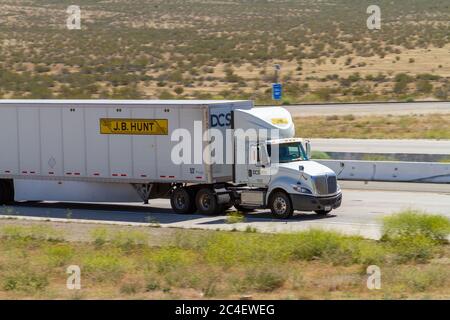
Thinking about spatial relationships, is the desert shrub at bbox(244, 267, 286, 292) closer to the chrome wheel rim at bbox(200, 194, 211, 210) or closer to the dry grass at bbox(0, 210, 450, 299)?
the dry grass at bbox(0, 210, 450, 299)

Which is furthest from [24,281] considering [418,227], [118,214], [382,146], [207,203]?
[382,146]

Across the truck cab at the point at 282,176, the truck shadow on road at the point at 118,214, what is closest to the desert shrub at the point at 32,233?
the truck shadow on road at the point at 118,214

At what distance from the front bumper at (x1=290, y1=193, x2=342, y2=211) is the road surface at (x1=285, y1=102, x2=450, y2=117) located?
29.8 metres

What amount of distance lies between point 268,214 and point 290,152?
1.84 m

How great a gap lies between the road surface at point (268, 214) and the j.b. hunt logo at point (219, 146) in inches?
61.6

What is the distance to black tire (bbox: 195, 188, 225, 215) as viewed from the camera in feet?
88.3

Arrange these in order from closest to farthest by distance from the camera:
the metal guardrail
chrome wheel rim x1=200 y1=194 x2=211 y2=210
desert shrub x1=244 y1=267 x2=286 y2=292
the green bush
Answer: desert shrub x1=244 y1=267 x2=286 y2=292
the green bush
chrome wheel rim x1=200 y1=194 x2=211 y2=210
the metal guardrail

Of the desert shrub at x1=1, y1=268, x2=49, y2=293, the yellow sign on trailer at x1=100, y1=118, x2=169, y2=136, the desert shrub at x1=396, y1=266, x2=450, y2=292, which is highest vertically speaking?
the yellow sign on trailer at x1=100, y1=118, x2=169, y2=136

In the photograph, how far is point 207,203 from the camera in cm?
2714

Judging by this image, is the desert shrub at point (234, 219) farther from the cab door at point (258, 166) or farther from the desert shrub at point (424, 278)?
the desert shrub at point (424, 278)

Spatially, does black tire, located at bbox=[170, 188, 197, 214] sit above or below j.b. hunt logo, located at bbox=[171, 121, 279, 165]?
below

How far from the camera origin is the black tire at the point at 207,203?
2692 centimetres

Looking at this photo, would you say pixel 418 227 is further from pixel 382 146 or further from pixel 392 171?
pixel 382 146

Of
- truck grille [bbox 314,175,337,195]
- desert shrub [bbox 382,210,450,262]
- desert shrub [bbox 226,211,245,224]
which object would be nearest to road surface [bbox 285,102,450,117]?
truck grille [bbox 314,175,337,195]
